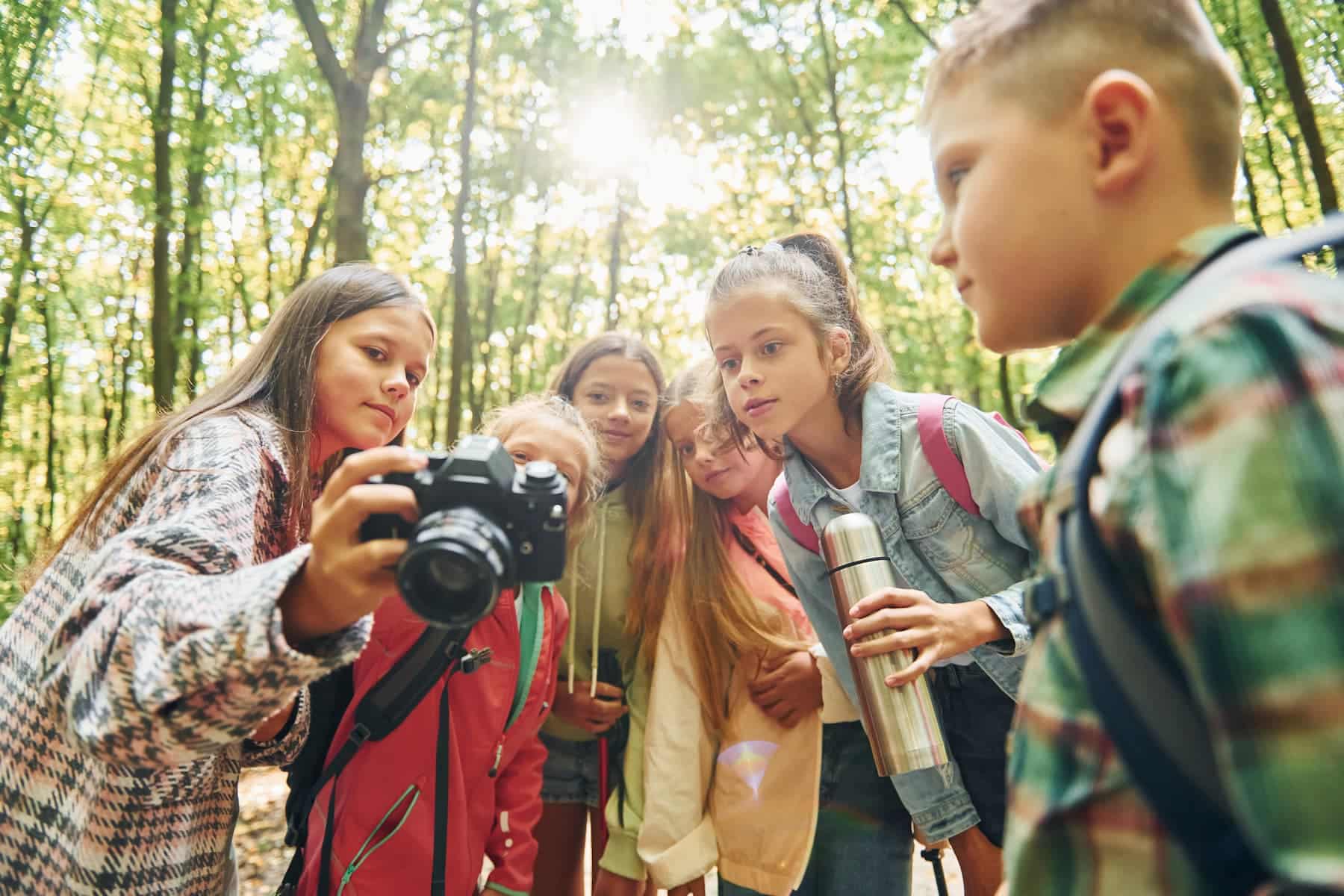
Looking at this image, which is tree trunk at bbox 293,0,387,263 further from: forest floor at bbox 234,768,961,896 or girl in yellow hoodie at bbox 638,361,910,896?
girl in yellow hoodie at bbox 638,361,910,896

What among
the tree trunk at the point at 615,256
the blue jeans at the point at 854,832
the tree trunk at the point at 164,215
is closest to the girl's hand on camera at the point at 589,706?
the blue jeans at the point at 854,832

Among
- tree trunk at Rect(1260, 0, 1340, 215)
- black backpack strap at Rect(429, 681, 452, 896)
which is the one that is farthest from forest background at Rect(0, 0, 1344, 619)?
black backpack strap at Rect(429, 681, 452, 896)

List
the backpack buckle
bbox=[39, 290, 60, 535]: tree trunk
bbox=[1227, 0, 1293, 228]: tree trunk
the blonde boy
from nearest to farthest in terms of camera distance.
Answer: the blonde boy → the backpack buckle → bbox=[1227, 0, 1293, 228]: tree trunk → bbox=[39, 290, 60, 535]: tree trunk

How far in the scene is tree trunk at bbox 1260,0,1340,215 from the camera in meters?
4.30

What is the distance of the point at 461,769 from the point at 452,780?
0.34ft

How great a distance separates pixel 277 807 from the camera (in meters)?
6.29

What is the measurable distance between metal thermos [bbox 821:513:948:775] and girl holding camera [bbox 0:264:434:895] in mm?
1270

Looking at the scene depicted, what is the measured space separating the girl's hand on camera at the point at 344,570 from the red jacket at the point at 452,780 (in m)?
1.05

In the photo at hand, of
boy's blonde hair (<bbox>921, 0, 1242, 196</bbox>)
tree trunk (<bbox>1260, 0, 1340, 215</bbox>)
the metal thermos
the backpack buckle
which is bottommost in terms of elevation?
the metal thermos

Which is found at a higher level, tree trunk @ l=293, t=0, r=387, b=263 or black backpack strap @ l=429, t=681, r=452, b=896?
tree trunk @ l=293, t=0, r=387, b=263

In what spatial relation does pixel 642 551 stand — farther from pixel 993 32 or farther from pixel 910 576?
pixel 993 32

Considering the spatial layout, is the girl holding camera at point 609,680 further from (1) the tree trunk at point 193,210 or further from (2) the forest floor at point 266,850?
(1) the tree trunk at point 193,210

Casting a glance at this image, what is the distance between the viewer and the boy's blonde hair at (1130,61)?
920 millimetres

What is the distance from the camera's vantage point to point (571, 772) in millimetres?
3131
